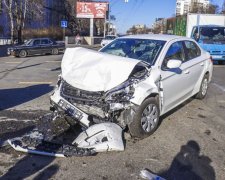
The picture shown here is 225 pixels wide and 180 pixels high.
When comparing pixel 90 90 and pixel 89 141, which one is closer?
pixel 89 141

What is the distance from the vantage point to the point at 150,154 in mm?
5258

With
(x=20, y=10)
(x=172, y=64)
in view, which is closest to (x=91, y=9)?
(x=20, y=10)

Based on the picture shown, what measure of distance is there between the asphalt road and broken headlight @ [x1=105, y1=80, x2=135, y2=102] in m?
0.76

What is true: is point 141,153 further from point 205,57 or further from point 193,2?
point 193,2

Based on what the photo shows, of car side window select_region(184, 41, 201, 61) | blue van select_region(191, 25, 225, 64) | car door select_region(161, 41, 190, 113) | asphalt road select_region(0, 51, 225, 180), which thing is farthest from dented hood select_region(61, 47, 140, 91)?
blue van select_region(191, 25, 225, 64)

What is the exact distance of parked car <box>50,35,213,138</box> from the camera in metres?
5.61

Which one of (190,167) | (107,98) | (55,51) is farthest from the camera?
(55,51)

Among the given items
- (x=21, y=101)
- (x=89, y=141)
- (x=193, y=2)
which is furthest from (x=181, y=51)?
(x=193, y=2)

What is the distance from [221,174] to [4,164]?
295cm

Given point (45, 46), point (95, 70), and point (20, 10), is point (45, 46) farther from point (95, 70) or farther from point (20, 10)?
point (95, 70)

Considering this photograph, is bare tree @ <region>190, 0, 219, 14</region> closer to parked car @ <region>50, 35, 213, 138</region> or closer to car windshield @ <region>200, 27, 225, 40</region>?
car windshield @ <region>200, 27, 225, 40</region>

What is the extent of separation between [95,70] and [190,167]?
7.40ft

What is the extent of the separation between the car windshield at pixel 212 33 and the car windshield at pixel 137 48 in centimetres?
1287

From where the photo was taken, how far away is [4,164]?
15.6 ft
